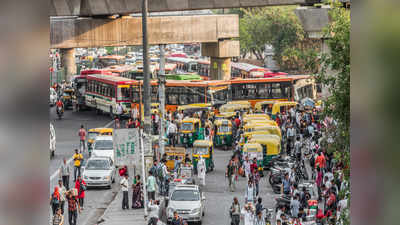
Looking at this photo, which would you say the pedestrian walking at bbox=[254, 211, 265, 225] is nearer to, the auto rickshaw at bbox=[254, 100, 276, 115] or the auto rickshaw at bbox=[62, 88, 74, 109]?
the auto rickshaw at bbox=[254, 100, 276, 115]

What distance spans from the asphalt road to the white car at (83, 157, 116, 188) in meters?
0.31

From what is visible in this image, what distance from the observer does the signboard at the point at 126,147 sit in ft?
66.5

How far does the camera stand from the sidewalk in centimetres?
2009

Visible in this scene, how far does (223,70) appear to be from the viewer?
50.7 metres

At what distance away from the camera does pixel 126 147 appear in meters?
20.4

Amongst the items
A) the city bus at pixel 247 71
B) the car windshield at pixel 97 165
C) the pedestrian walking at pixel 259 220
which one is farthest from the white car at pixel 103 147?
the city bus at pixel 247 71

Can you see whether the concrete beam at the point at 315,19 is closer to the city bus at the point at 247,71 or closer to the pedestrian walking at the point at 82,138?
the pedestrian walking at the point at 82,138

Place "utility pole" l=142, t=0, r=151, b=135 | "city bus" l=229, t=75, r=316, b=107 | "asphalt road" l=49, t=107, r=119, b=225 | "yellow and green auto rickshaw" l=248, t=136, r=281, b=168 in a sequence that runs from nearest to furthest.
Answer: "asphalt road" l=49, t=107, r=119, b=225 < "utility pole" l=142, t=0, r=151, b=135 < "yellow and green auto rickshaw" l=248, t=136, r=281, b=168 < "city bus" l=229, t=75, r=316, b=107

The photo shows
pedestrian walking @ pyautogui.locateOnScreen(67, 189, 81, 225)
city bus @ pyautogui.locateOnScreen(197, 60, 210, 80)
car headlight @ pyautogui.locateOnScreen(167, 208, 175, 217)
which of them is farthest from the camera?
city bus @ pyautogui.locateOnScreen(197, 60, 210, 80)

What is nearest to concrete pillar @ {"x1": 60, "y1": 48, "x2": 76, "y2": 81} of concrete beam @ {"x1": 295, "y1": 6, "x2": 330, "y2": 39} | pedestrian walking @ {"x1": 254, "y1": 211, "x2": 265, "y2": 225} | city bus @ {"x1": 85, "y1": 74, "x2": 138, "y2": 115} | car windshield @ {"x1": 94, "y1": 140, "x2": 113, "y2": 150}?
city bus @ {"x1": 85, "y1": 74, "x2": 138, "y2": 115}

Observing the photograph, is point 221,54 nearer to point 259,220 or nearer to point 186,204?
point 186,204

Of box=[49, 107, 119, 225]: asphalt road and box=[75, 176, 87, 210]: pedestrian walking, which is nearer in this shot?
box=[75, 176, 87, 210]: pedestrian walking
